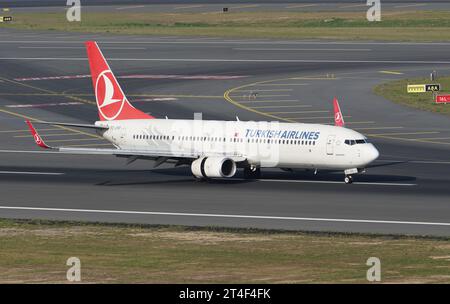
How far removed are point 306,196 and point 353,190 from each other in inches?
140

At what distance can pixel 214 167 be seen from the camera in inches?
3150

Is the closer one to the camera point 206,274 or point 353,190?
point 206,274

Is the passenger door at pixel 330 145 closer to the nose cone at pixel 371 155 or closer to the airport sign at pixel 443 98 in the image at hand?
the nose cone at pixel 371 155

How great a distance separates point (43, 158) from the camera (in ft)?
309

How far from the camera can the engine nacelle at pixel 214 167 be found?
8000 centimetres

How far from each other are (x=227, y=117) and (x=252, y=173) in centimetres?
2957

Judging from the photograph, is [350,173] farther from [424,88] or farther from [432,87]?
[432,87]

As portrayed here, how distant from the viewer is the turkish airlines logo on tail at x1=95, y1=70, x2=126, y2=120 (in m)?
86.9

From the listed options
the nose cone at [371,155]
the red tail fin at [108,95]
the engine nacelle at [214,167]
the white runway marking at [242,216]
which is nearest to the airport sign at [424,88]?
the red tail fin at [108,95]

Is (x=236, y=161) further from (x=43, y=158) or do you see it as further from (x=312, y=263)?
(x=312, y=263)

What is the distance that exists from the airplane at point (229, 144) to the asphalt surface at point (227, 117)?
4.92 feet

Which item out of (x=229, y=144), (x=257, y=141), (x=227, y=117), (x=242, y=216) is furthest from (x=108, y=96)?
(x=227, y=117)
